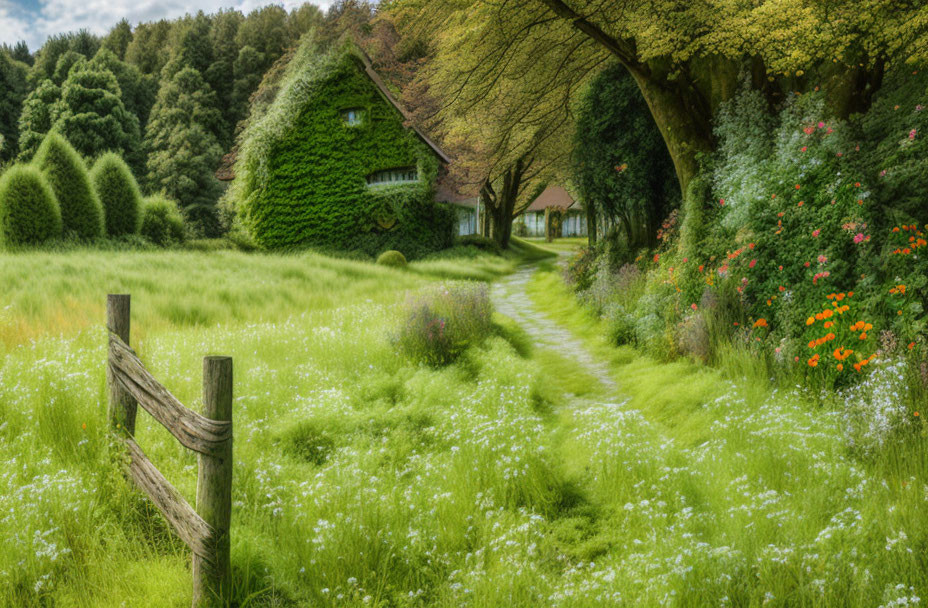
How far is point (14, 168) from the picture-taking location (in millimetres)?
20375

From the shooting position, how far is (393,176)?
27797 millimetres

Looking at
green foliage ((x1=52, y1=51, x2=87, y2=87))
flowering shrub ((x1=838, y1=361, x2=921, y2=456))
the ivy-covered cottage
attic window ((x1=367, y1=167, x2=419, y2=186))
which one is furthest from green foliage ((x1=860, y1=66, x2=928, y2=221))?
green foliage ((x1=52, y1=51, x2=87, y2=87))

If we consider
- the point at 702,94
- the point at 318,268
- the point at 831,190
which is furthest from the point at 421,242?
the point at 831,190

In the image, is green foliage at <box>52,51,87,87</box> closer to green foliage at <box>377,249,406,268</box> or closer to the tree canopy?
green foliage at <box>377,249,406,268</box>

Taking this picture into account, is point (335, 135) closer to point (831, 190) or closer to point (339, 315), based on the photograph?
point (339, 315)

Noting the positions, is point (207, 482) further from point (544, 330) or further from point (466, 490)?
point (544, 330)

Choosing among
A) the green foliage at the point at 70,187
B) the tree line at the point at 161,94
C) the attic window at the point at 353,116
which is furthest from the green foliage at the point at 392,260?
the tree line at the point at 161,94

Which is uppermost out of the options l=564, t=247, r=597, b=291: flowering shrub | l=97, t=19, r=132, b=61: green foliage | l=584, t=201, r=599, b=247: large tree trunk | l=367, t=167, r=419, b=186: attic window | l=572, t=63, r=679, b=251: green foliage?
l=97, t=19, r=132, b=61: green foliage

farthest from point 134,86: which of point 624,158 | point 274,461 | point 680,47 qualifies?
point 274,461

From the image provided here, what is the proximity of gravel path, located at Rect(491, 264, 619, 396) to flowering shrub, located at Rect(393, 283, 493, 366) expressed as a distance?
1.30m

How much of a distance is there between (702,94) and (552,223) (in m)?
44.0

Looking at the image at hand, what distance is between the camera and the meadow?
3.59m

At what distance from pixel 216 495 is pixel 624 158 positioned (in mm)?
11754

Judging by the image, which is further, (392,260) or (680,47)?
(392,260)
